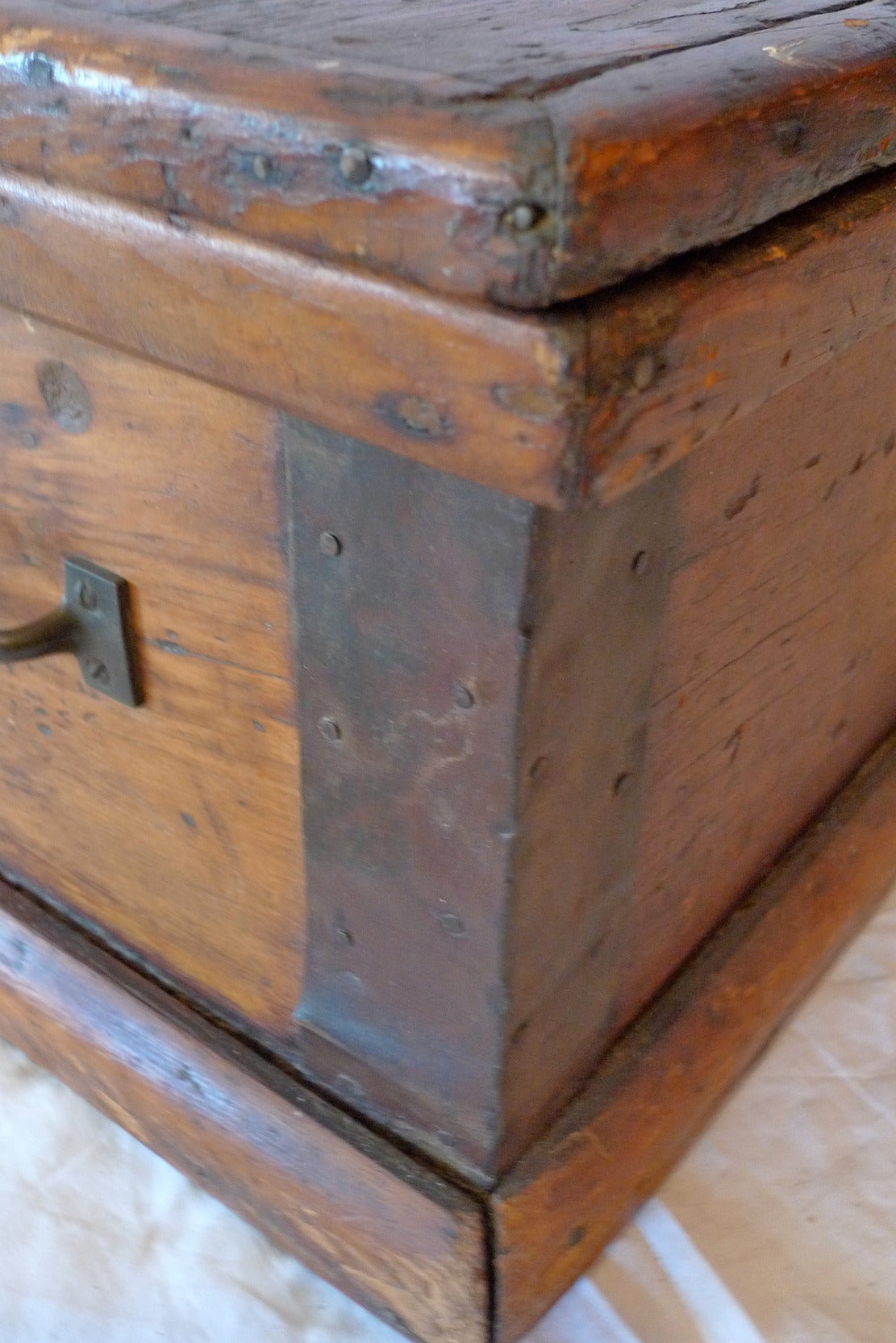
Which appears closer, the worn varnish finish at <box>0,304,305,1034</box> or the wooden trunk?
the wooden trunk

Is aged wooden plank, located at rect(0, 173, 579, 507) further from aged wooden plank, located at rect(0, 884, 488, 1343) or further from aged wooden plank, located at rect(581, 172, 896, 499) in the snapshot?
aged wooden plank, located at rect(0, 884, 488, 1343)

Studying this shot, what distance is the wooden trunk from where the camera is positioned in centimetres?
37

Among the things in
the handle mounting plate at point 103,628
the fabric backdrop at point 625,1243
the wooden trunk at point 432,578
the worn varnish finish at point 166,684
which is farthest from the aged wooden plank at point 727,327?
the fabric backdrop at point 625,1243

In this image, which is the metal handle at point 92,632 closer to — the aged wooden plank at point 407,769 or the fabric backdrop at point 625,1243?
the aged wooden plank at point 407,769

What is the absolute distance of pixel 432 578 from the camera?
45 centimetres

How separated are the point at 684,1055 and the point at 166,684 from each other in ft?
1.15

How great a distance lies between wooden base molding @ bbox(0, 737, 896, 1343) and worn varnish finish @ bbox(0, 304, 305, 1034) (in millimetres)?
37

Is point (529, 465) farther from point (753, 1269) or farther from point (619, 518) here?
point (753, 1269)

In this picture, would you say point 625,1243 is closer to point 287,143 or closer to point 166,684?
point 166,684

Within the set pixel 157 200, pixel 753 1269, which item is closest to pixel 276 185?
pixel 157 200

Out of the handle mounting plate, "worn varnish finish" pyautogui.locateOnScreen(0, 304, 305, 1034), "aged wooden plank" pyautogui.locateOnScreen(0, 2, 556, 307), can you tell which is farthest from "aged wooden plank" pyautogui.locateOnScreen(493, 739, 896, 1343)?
"aged wooden plank" pyautogui.locateOnScreen(0, 2, 556, 307)

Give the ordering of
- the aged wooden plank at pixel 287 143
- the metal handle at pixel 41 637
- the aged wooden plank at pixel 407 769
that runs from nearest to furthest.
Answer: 1. the aged wooden plank at pixel 287 143
2. the aged wooden plank at pixel 407 769
3. the metal handle at pixel 41 637

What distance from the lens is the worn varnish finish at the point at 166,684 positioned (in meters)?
0.52

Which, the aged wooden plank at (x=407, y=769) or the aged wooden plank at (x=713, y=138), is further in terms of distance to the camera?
the aged wooden plank at (x=407, y=769)
